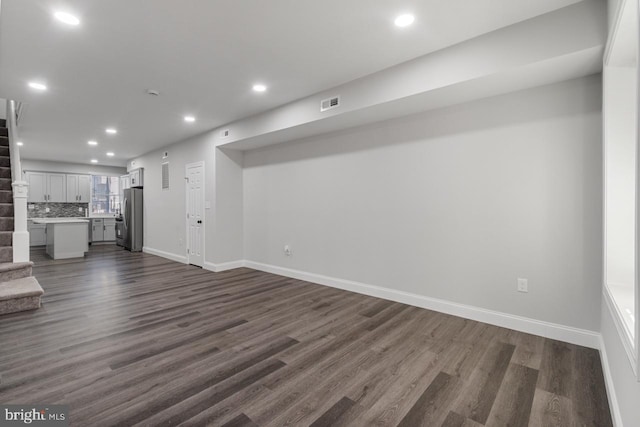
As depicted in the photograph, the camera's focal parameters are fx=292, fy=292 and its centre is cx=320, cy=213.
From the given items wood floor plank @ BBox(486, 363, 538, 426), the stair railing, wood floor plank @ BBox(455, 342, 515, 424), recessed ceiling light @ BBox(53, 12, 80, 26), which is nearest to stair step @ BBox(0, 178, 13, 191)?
the stair railing

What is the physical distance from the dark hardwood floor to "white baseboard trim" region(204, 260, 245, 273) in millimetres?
1812

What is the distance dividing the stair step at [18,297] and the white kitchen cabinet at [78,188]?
23.9ft

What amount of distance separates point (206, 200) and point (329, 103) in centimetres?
334

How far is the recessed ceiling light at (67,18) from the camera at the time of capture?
2.30 metres

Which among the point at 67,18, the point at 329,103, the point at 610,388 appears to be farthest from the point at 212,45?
the point at 610,388

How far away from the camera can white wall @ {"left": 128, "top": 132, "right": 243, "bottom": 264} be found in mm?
5570

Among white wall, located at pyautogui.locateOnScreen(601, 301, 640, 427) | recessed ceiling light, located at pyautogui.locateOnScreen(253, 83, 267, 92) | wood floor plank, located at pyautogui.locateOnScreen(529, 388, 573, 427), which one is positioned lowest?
wood floor plank, located at pyautogui.locateOnScreen(529, 388, 573, 427)

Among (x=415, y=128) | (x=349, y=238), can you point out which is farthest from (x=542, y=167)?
(x=349, y=238)

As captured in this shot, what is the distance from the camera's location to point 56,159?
888cm

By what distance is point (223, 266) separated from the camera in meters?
5.60

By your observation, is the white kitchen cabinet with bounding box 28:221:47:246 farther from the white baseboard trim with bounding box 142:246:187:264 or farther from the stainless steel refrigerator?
the white baseboard trim with bounding box 142:246:187:264

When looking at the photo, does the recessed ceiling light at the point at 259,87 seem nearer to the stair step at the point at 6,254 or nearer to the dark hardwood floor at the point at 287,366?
the dark hardwood floor at the point at 287,366

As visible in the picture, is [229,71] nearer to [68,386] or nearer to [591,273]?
[68,386]

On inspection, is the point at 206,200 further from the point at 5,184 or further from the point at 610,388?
the point at 610,388
